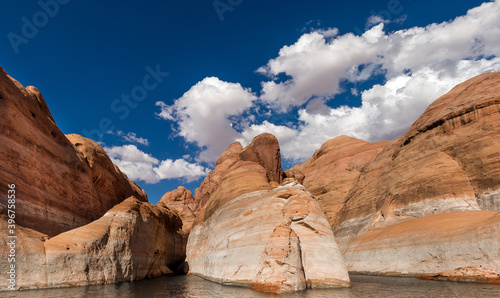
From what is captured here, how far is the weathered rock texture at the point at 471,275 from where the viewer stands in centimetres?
1764

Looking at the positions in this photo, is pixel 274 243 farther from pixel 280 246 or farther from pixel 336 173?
pixel 336 173

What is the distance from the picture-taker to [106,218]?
24734mm

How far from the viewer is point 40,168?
2450 cm

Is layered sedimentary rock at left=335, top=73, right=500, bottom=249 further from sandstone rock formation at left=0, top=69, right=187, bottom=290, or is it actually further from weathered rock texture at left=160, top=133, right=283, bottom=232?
sandstone rock formation at left=0, top=69, right=187, bottom=290

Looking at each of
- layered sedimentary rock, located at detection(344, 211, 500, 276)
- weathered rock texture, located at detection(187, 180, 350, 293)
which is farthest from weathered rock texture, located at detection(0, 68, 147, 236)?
layered sedimentary rock, located at detection(344, 211, 500, 276)

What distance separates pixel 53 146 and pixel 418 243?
3511 centimetres

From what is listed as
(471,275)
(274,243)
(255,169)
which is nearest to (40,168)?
(255,169)

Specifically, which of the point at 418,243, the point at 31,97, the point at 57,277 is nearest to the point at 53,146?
the point at 31,97

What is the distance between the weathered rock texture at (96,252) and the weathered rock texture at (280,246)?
27.6 ft

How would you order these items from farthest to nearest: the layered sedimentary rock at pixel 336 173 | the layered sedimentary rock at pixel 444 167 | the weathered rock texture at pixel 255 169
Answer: the layered sedimentary rock at pixel 336 173, the layered sedimentary rock at pixel 444 167, the weathered rock texture at pixel 255 169

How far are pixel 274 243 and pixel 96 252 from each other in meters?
14.3

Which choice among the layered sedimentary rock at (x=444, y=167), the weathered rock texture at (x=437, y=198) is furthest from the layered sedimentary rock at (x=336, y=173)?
the layered sedimentary rock at (x=444, y=167)

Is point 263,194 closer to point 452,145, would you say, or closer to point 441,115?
point 452,145

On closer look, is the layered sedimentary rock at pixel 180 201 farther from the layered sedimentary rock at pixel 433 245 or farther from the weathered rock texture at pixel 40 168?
the layered sedimentary rock at pixel 433 245
